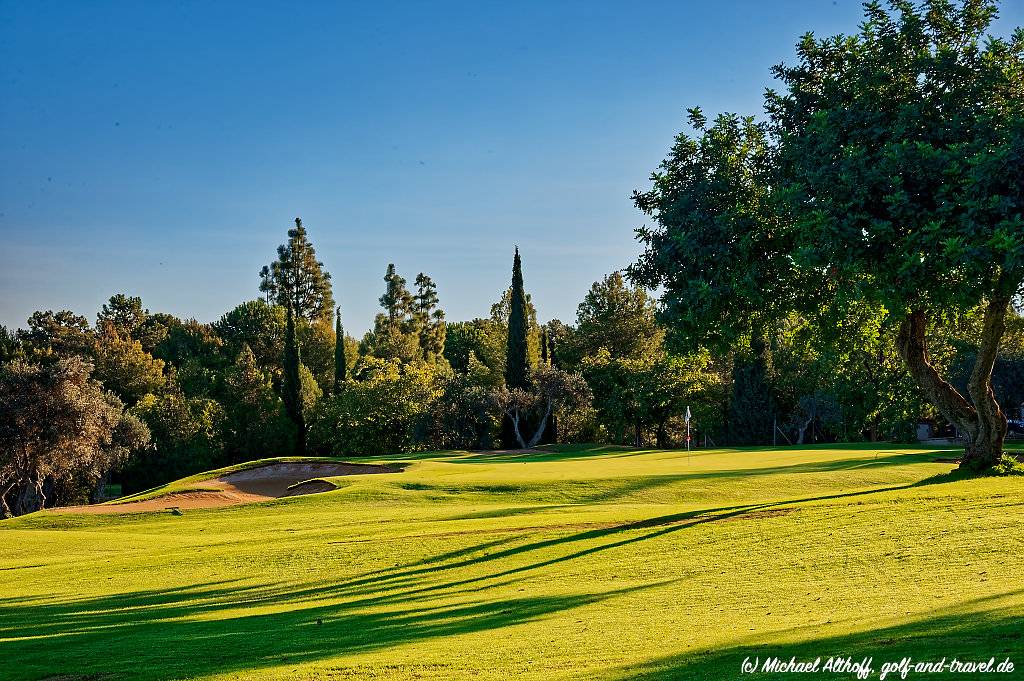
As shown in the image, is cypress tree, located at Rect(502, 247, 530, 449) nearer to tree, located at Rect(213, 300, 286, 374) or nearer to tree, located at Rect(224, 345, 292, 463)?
tree, located at Rect(224, 345, 292, 463)

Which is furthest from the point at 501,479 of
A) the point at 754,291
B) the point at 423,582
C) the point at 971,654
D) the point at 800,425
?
the point at 800,425

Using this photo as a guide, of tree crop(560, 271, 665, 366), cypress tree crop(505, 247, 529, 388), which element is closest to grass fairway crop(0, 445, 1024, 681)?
cypress tree crop(505, 247, 529, 388)

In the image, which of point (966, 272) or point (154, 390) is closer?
point (966, 272)

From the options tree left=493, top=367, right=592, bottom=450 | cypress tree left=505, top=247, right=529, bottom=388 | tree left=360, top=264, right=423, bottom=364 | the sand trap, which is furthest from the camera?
tree left=360, top=264, right=423, bottom=364

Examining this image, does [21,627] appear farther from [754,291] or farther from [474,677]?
[754,291]

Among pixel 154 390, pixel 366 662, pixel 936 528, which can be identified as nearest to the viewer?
pixel 366 662

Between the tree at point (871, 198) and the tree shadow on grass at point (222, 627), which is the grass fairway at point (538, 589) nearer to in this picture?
the tree shadow on grass at point (222, 627)

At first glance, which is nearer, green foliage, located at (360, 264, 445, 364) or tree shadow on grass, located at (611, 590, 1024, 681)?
tree shadow on grass, located at (611, 590, 1024, 681)

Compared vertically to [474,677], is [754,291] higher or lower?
higher

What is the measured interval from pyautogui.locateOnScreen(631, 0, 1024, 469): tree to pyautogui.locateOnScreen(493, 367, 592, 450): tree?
38448 mm

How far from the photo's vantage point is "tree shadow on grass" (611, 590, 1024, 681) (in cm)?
692

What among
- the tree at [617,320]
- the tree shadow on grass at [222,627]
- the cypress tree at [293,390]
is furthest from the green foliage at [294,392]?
the tree shadow on grass at [222,627]

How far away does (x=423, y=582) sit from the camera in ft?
44.9

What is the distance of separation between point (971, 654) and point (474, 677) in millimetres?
4003
